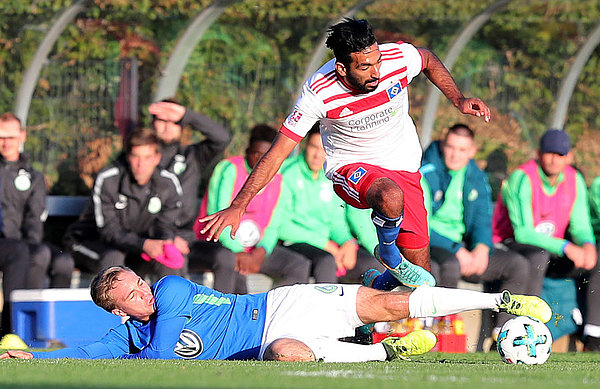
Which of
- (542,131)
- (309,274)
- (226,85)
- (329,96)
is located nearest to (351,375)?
(329,96)

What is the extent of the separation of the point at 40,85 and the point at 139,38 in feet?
3.29

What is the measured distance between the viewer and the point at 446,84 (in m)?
7.20

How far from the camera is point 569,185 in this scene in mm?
10344

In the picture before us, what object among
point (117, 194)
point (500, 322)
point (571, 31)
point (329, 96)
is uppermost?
point (571, 31)

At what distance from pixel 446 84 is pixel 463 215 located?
10.1 ft

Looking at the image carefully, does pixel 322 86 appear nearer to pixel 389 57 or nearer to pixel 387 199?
pixel 389 57

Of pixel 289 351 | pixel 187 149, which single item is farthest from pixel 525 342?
pixel 187 149

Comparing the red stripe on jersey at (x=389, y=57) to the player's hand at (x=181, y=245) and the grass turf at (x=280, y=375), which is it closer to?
the grass turf at (x=280, y=375)

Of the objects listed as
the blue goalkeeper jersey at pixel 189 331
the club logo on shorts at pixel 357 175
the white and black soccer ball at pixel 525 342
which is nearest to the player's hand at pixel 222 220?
the blue goalkeeper jersey at pixel 189 331

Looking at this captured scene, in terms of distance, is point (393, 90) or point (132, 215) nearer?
point (393, 90)

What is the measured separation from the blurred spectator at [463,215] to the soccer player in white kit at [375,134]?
230cm

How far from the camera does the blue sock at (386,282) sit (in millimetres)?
7598

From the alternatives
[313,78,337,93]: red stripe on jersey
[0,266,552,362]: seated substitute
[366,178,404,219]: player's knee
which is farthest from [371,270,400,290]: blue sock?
[313,78,337,93]: red stripe on jersey

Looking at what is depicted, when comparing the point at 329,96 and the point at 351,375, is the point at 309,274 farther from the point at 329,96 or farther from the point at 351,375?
the point at 351,375
